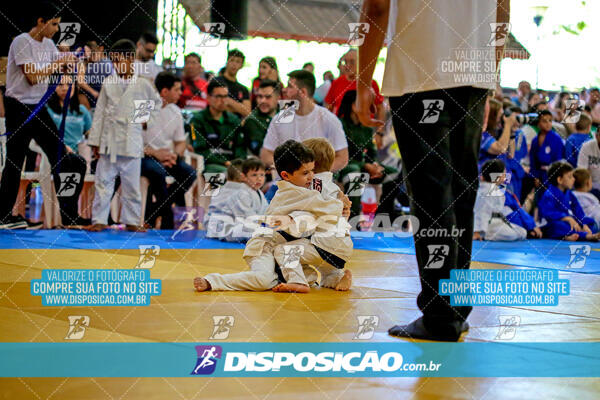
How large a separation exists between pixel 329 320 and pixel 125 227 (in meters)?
4.79

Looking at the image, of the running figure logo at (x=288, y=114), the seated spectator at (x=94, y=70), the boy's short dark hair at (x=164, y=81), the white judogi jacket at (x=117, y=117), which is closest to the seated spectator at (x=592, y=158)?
the running figure logo at (x=288, y=114)

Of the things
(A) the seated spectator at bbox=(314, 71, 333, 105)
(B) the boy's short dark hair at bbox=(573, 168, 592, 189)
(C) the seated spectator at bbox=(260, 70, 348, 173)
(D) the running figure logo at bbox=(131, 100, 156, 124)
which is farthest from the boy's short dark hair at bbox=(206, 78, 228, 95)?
(B) the boy's short dark hair at bbox=(573, 168, 592, 189)

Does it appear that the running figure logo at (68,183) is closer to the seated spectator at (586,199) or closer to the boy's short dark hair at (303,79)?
the boy's short dark hair at (303,79)

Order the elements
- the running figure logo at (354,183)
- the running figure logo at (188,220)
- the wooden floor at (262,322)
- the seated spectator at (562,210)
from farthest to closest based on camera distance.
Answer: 1. the seated spectator at (562,210)
2. the running figure logo at (188,220)
3. the running figure logo at (354,183)
4. the wooden floor at (262,322)

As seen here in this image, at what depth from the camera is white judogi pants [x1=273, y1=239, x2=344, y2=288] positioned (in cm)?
364

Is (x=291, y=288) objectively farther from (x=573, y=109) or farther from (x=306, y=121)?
(x=573, y=109)

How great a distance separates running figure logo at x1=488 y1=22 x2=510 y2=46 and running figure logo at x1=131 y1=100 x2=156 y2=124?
4.80m

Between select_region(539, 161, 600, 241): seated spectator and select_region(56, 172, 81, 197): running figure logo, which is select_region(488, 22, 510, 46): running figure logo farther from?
select_region(539, 161, 600, 241): seated spectator

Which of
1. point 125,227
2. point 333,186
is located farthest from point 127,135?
point 333,186

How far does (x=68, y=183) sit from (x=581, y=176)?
5528 mm

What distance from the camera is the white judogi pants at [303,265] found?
12.0 feet

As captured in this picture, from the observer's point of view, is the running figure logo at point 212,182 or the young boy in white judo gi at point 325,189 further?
the running figure logo at point 212,182

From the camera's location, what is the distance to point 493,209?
7.41 meters

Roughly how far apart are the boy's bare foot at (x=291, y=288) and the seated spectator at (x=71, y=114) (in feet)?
14.0
